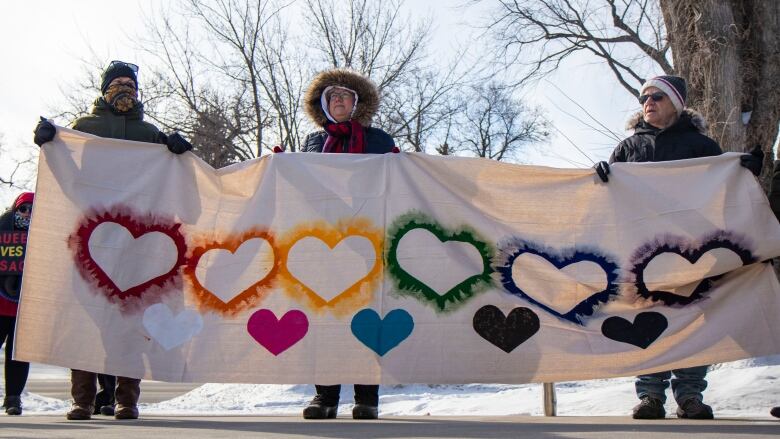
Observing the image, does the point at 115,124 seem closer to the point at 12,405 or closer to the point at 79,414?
the point at 79,414

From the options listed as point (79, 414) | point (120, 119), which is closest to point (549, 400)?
point (79, 414)

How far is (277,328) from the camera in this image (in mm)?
6086

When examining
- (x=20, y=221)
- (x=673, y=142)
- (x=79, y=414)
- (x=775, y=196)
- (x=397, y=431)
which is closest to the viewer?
(x=397, y=431)

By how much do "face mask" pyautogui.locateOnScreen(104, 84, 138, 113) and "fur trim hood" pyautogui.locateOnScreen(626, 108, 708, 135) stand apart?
3.18 metres

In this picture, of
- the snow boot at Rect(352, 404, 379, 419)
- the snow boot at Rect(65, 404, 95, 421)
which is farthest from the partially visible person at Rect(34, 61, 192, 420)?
the snow boot at Rect(352, 404, 379, 419)

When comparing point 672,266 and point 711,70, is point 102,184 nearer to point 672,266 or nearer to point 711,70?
point 672,266

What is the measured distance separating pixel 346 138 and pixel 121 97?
143 cm

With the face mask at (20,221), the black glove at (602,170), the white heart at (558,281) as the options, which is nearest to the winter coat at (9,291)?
the face mask at (20,221)

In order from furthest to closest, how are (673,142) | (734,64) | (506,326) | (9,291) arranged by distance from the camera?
1. (734,64)
2. (9,291)
3. (673,142)
4. (506,326)

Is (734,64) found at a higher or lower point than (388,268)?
higher

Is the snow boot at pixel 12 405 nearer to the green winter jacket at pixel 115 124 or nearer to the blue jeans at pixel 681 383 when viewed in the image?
the green winter jacket at pixel 115 124

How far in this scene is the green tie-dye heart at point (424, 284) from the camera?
6094mm

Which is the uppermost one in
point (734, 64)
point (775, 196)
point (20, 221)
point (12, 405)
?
point (734, 64)

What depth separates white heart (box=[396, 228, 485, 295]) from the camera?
6129mm
